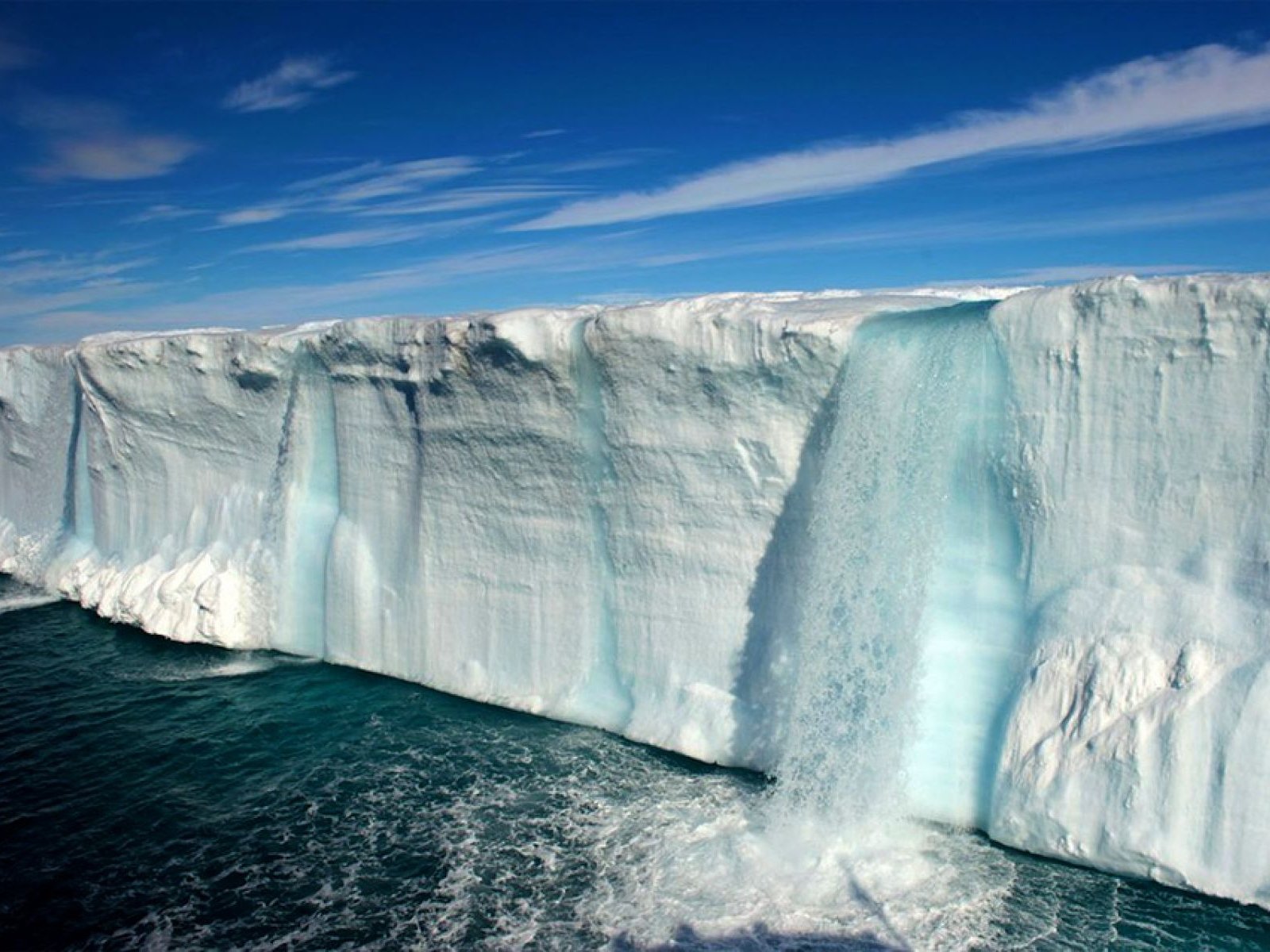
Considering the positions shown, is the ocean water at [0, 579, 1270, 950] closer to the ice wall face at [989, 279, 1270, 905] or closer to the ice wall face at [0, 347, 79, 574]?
the ice wall face at [989, 279, 1270, 905]

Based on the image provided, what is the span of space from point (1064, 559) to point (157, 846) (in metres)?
9.10

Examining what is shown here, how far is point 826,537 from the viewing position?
9711 mm

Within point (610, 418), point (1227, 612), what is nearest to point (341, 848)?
point (610, 418)

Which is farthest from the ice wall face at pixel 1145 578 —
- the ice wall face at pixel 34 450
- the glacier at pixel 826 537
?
the ice wall face at pixel 34 450

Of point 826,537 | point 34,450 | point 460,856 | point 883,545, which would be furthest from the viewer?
point 34,450

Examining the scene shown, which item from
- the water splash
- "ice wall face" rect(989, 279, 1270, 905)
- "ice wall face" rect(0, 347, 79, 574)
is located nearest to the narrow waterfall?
the water splash

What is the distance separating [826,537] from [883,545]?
59 cm

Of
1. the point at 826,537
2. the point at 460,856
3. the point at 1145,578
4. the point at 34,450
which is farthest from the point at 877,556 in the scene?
the point at 34,450

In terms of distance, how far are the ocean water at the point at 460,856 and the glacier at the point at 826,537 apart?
53 cm

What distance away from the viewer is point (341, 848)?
9172 mm

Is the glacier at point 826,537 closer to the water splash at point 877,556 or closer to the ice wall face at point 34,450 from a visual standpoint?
the water splash at point 877,556

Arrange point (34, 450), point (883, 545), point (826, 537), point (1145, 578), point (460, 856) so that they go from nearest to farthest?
1. point (1145, 578)
2. point (460, 856)
3. point (883, 545)
4. point (826, 537)
5. point (34, 450)

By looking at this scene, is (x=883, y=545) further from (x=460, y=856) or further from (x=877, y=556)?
(x=460, y=856)

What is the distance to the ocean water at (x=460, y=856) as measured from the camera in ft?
25.7
